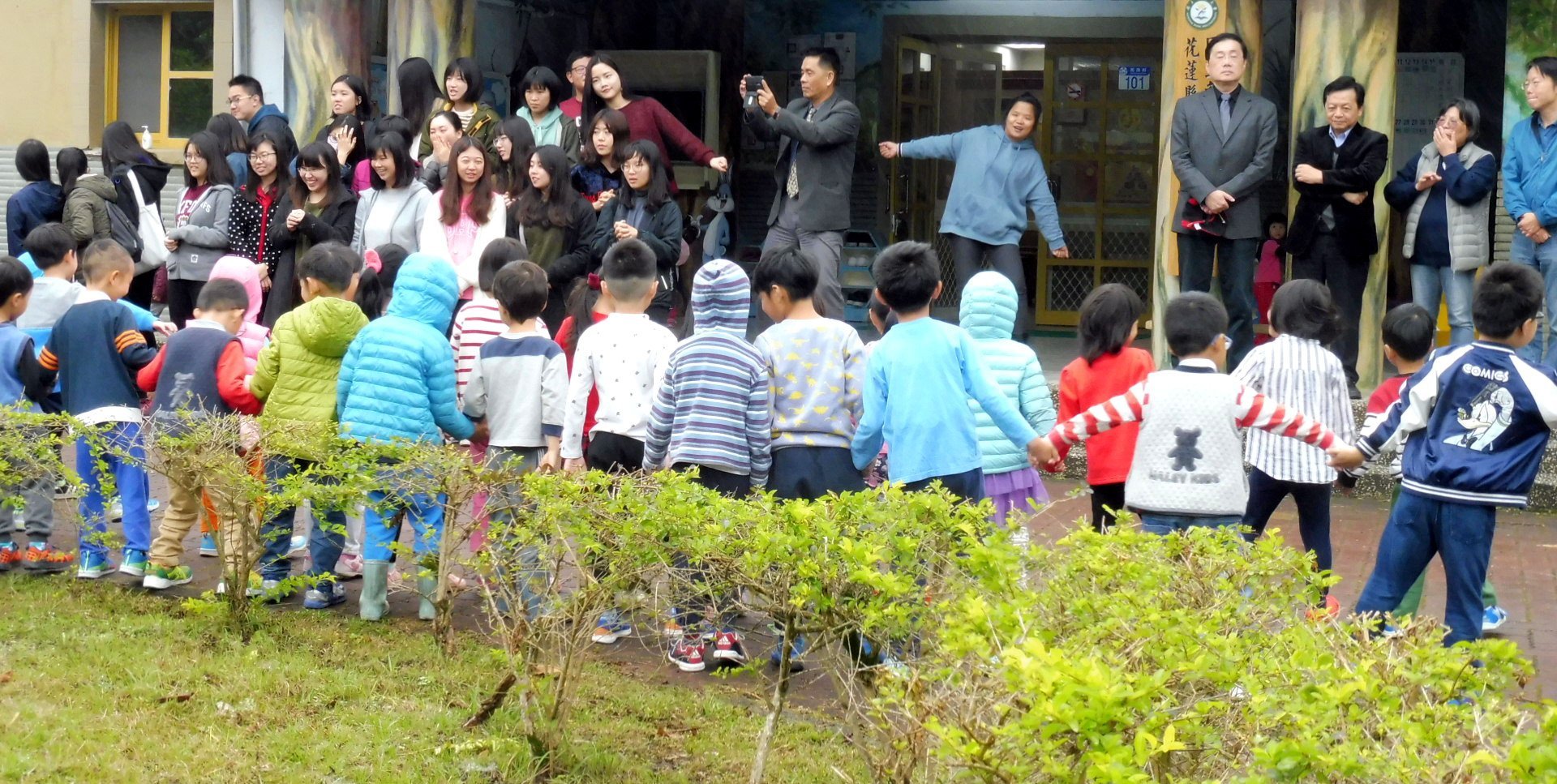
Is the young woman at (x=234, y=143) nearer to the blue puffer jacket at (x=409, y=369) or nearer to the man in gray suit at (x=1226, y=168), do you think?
the blue puffer jacket at (x=409, y=369)

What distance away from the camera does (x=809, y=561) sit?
139 inches

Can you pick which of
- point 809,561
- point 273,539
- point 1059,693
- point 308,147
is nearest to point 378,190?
point 308,147

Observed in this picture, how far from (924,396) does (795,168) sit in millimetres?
3632

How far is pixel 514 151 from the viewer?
830 cm

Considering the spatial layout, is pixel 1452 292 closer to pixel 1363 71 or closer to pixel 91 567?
pixel 1363 71

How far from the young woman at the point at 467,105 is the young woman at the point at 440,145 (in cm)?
18

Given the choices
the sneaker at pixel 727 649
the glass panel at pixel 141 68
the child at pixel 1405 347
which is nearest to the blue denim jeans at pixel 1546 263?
the child at pixel 1405 347

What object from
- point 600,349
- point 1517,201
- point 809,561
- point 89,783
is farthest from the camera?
point 1517,201

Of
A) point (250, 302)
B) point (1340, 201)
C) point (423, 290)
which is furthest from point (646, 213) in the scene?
point (1340, 201)

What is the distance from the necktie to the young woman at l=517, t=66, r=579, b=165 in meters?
1.22

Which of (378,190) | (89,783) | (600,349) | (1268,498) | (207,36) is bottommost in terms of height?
(89,783)

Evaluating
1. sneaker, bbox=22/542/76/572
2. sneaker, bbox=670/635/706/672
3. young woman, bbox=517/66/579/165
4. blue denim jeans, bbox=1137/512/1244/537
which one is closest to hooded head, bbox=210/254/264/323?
sneaker, bbox=22/542/76/572

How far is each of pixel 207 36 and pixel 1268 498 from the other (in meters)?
10.3

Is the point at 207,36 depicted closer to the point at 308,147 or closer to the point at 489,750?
the point at 308,147
